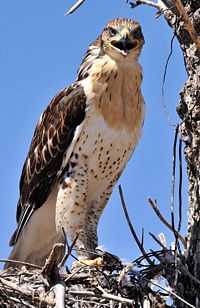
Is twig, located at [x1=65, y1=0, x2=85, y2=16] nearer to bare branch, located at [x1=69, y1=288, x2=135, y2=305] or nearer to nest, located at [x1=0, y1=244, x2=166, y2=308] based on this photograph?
nest, located at [x1=0, y1=244, x2=166, y2=308]

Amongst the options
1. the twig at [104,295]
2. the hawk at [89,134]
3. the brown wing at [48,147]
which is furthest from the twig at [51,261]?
the brown wing at [48,147]

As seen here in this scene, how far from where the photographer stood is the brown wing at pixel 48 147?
224 inches

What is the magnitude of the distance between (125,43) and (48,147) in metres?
1.18

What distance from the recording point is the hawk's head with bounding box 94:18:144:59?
5.61 meters

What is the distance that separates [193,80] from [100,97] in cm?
88

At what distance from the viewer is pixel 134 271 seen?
4738 mm

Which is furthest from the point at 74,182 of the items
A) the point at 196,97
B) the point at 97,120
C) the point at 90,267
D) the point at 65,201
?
the point at 196,97

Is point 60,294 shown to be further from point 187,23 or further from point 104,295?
point 187,23

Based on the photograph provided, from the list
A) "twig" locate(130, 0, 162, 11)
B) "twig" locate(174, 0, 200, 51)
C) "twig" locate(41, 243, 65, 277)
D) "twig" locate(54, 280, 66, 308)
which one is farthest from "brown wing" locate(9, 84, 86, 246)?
"twig" locate(54, 280, 66, 308)

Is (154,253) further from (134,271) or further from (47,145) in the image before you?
(47,145)

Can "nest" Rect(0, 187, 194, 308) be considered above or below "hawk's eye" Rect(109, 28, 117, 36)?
below

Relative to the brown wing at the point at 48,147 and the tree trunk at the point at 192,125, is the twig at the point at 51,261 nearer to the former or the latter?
the tree trunk at the point at 192,125

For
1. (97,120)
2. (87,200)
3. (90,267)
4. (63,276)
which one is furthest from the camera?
(87,200)

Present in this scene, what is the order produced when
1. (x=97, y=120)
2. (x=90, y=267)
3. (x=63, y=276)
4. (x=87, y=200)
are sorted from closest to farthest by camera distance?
(x=63, y=276) → (x=90, y=267) → (x=97, y=120) → (x=87, y=200)
